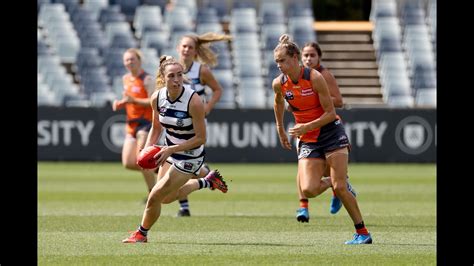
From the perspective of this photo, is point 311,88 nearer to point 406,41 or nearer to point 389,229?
point 389,229

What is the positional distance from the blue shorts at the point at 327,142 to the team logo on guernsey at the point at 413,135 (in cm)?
1614

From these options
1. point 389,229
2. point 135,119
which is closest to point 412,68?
point 135,119

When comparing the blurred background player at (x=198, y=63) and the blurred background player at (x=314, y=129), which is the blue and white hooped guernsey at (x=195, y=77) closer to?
the blurred background player at (x=198, y=63)

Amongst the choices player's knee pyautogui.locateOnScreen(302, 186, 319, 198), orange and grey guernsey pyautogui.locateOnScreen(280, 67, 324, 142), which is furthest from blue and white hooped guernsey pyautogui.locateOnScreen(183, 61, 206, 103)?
→ player's knee pyautogui.locateOnScreen(302, 186, 319, 198)

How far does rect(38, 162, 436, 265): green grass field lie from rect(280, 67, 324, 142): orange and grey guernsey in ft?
3.97

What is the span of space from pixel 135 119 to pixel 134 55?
963 mm

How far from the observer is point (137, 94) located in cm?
1720

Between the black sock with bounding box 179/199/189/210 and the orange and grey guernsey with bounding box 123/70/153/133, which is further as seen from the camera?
the orange and grey guernsey with bounding box 123/70/153/133

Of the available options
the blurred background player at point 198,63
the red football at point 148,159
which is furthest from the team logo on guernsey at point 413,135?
the red football at point 148,159

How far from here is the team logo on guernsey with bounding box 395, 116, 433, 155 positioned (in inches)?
1122

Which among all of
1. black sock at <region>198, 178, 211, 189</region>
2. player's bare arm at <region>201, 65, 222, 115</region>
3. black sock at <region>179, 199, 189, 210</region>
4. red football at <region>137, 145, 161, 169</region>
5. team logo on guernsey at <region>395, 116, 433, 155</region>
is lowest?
team logo on guernsey at <region>395, 116, 433, 155</region>

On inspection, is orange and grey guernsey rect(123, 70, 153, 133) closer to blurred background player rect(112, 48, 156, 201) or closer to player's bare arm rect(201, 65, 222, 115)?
blurred background player rect(112, 48, 156, 201)
